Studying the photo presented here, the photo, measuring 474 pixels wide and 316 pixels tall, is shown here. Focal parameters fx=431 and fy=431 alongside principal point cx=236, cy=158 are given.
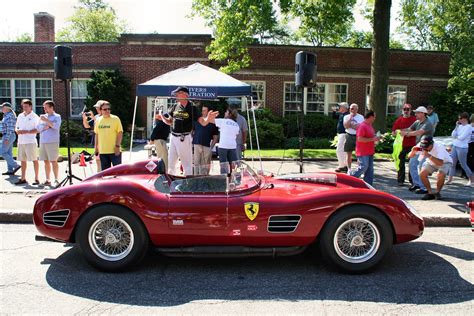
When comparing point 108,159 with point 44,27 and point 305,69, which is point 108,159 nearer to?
point 305,69

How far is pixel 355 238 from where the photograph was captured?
4.46 meters

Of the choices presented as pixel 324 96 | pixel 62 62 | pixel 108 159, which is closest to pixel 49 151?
pixel 108 159

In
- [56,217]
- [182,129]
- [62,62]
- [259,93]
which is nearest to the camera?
[56,217]

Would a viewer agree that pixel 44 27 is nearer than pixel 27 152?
No

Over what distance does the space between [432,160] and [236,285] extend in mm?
5133

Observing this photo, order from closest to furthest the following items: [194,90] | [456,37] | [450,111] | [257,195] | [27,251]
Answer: [257,195]
[27,251]
[194,90]
[450,111]
[456,37]

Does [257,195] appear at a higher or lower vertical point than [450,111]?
lower

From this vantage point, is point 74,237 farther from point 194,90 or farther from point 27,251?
point 194,90

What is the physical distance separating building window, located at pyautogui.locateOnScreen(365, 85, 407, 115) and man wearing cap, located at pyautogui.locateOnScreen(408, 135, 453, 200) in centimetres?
1521

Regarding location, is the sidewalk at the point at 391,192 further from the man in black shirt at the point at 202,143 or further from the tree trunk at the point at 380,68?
the tree trunk at the point at 380,68

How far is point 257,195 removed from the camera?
4.55 m

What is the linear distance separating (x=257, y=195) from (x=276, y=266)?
2.84ft

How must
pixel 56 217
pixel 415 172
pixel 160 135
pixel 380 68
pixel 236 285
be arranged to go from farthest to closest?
pixel 380 68, pixel 415 172, pixel 160 135, pixel 56 217, pixel 236 285

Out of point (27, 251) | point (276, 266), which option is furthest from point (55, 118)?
point (276, 266)
